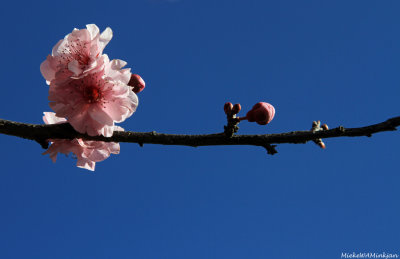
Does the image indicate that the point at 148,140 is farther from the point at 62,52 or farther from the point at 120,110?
the point at 62,52

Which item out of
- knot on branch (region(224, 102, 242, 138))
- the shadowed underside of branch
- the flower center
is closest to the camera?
the shadowed underside of branch

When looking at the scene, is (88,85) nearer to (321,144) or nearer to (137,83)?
(137,83)

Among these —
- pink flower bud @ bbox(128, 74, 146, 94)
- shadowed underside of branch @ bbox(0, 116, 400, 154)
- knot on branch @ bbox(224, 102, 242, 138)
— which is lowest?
shadowed underside of branch @ bbox(0, 116, 400, 154)

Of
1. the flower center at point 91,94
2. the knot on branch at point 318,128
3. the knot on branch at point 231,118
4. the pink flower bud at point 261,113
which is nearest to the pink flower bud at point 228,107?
the knot on branch at point 231,118

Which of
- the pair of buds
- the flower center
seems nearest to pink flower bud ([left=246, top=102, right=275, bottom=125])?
the pair of buds

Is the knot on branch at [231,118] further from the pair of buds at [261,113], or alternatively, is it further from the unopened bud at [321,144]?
the unopened bud at [321,144]

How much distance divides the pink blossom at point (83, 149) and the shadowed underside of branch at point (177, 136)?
27 cm

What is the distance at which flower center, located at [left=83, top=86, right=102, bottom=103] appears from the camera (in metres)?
2.43

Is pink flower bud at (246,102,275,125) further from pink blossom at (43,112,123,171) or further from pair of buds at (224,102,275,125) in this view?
pink blossom at (43,112,123,171)

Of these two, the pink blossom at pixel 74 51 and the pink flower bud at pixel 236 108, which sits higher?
the pink blossom at pixel 74 51

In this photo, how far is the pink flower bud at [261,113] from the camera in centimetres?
242

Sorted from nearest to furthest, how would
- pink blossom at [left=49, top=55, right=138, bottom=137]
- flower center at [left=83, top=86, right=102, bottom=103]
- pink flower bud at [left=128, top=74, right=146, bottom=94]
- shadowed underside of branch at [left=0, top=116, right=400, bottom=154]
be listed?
shadowed underside of branch at [left=0, top=116, right=400, bottom=154] → pink blossom at [left=49, top=55, right=138, bottom=137] → flower center at [left=83, top=86, right=102, bottom=103] → pink flower bud at [left=128, top=74, right=146, bottom=94]

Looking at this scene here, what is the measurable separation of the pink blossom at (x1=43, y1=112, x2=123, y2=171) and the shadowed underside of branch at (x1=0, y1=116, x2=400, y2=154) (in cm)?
27

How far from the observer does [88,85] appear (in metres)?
2.42
